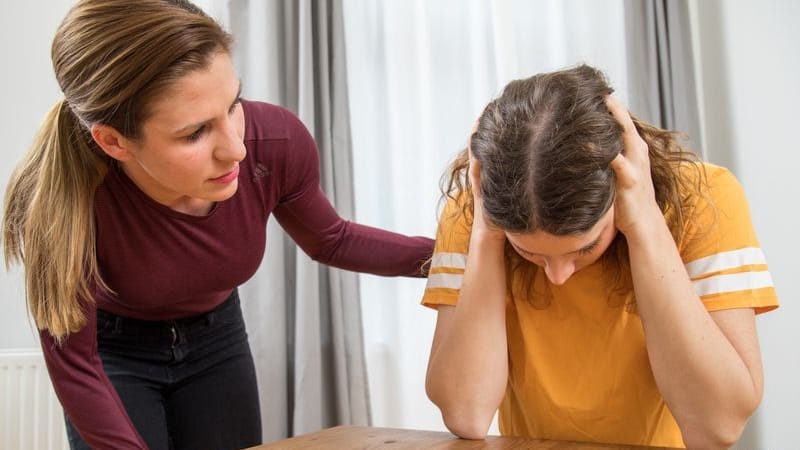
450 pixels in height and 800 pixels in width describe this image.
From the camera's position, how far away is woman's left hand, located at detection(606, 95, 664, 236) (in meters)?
1.06

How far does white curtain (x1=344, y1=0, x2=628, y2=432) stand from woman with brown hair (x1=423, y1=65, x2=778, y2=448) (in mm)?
1222

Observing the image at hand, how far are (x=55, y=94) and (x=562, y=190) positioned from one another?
2.28 meters

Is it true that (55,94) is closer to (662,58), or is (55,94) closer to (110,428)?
(110,428)

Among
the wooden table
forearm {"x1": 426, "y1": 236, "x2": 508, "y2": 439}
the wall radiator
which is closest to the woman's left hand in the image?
forearm {"x1": 426, "y1": 236, "x2": 508, "y2": 439}

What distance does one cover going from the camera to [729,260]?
111cm

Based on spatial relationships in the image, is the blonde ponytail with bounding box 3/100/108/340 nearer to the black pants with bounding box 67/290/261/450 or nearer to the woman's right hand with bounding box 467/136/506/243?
the black pants with bounding box 67/290/261/450

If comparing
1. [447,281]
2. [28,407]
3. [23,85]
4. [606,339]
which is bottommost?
[28,407]

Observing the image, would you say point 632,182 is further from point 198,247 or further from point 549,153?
point 198,247

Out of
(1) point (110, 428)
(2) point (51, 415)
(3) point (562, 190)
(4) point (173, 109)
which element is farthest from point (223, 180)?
(2) point (51, 415)

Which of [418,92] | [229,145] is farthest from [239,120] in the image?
[418,92]

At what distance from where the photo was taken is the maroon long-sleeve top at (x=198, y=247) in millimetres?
1223

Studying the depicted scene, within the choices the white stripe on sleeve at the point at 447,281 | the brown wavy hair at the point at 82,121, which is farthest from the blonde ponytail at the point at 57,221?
the white stripe on sleeve at the point at 447,281

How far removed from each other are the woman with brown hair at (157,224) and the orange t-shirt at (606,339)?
35 cm

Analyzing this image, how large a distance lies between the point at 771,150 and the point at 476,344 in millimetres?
1642
